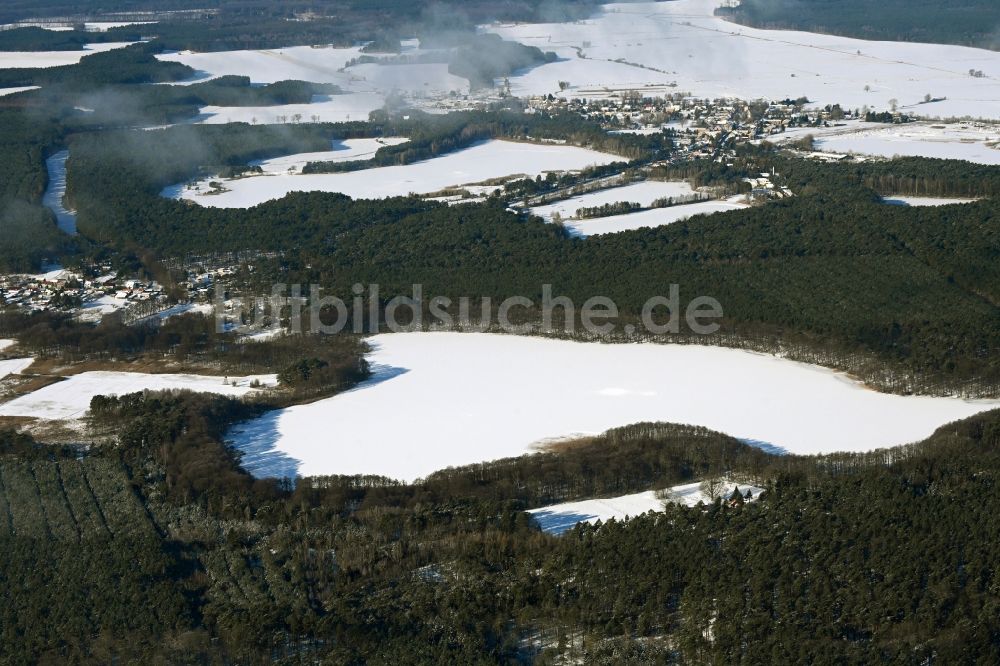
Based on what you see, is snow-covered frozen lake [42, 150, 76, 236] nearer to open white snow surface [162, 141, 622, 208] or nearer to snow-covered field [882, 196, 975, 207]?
open white snow surface [162, 141, 622, 208]

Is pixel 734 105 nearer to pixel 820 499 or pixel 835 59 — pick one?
pixel 835 59

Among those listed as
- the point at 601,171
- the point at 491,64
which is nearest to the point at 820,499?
the point at 601,171

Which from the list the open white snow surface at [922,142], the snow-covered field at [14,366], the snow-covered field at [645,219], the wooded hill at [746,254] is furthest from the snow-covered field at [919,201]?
the snow-covered field at [14,366]

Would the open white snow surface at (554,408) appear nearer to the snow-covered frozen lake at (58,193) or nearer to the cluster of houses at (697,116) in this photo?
the snow-covered frozen lake at (58,193)

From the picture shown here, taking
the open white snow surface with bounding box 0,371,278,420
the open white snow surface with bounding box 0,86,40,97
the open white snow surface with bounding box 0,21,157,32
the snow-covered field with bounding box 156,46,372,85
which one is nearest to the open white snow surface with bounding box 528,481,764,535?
the open white snow surface with bounding box 0,371,278,420

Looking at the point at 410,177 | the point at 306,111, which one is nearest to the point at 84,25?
the point at 306,111

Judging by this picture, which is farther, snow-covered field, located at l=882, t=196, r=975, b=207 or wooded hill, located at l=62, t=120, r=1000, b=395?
snow-covered field, located at l=882, t=196, r=975, b=207
